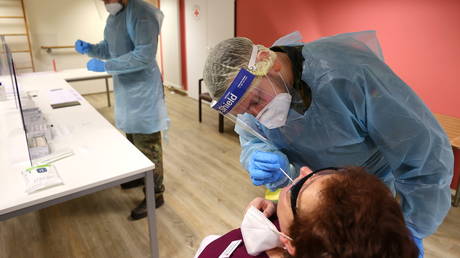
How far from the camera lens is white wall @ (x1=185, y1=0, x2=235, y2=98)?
15.0 feet

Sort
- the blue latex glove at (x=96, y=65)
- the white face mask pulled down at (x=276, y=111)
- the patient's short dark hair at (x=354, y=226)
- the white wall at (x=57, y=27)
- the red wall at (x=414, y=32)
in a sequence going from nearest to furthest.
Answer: the patient's short dark hair at (x=354, y=226)
the white face mask pulled down at (x=276, y=111)
the blue latex glove at (x=96, y=65)
the red wall at (x=414, y=32)
the white wall at (x=57, y=27)

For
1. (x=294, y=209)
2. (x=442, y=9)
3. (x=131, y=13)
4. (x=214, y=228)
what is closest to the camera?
(x=294, y=209)

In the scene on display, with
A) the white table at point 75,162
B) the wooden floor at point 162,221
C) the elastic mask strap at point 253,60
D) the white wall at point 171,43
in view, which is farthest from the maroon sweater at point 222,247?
the white wall at point 171,43

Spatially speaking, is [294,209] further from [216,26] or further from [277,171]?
[216,26]

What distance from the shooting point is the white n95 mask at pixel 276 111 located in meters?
1.02

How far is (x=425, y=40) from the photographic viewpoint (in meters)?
2.59

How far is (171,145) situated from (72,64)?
3262 mm

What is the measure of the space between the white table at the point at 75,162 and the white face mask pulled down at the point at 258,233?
77 centimetres

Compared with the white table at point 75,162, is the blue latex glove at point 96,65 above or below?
above

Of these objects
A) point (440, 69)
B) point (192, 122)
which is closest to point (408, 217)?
point (440, 69)

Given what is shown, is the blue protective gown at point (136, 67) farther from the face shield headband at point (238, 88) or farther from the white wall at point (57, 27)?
the white wall at point (57, 27)

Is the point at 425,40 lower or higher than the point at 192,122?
higher

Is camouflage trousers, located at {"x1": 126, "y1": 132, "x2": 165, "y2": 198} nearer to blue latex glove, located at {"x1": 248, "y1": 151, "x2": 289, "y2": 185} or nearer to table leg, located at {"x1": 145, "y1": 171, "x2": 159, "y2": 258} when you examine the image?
table leg, located at {"x1": 145, "y1": 171, "x2": 159, "y2": 258}

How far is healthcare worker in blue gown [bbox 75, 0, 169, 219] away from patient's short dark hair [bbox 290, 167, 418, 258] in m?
1.77
